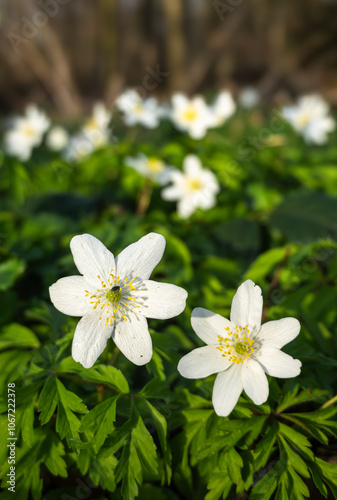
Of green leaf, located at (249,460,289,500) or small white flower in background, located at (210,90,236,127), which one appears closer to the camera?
green leaf, located at (249,460,289,500)

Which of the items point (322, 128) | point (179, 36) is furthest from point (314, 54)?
point (322, 128)

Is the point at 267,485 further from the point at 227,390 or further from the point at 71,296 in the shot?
the point at 71,296

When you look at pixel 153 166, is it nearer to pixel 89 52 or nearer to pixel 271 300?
pixel 271 300

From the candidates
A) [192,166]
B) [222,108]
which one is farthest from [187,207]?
[222,108]

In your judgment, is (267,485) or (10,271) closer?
(267,485)

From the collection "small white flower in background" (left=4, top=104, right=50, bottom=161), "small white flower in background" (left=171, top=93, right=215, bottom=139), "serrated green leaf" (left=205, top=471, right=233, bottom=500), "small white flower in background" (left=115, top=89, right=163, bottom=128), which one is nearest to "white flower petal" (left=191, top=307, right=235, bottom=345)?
"serrated green leaf" (left=205, top=471, right=233, bottom=500)

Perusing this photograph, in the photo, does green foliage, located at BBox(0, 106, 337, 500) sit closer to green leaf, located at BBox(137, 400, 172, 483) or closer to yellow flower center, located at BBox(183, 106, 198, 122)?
green leaf, located at BBox(137, 400, 172, 483)
